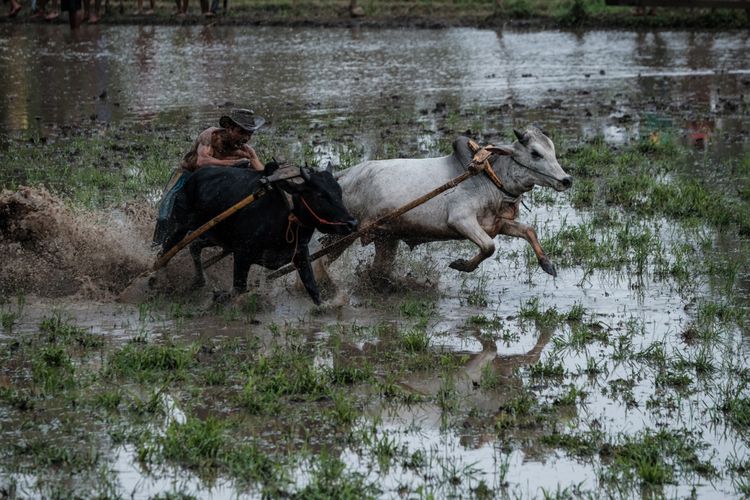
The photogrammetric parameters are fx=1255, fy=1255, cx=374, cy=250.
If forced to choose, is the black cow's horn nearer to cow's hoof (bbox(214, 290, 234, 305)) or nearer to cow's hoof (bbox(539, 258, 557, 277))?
cow's hoof (bbox(214, 290, 234, 305))

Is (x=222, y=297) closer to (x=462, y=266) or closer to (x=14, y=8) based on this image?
(x=462, y=266)

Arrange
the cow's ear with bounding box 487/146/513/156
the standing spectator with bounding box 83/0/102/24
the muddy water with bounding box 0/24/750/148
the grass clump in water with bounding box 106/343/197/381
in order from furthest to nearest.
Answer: the standing spectator with bounding box 83/0/102/24, the muddy water with bounding box 0/24/750/148, the cow's ear with bounding box 487/146/513/156, the grass clump in water with bounding box 106/343/197/381

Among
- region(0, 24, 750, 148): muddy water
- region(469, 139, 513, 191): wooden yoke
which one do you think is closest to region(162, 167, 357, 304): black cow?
region(469, 139, 513, 191): wooden yoke

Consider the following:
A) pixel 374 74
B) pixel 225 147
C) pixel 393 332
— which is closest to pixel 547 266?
pixel 393 332

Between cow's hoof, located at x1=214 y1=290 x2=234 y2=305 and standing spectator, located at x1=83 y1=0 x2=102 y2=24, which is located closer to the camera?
cow's hoof, located at x1=214 y1=290 x2=234 y2=305

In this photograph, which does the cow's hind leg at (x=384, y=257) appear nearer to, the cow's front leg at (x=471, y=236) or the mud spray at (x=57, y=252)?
the cow's front leg at (x=471, y=236)

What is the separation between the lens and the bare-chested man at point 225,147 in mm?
8359

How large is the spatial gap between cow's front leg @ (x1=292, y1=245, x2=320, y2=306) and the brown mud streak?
132cm

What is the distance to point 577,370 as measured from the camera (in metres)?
7.00

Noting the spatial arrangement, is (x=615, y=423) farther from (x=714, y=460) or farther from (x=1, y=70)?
(x=1, y=70)

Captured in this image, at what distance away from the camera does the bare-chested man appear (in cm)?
836

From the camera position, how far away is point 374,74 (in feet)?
61.6

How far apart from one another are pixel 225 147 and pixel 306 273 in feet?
3.64

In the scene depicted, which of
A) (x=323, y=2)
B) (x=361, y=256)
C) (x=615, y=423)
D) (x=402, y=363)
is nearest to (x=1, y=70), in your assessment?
(x=323, y=2)
